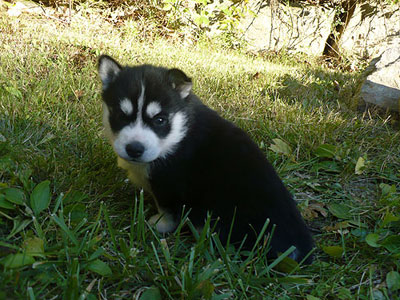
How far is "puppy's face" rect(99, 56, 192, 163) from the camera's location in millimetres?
2643

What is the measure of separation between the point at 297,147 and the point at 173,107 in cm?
175

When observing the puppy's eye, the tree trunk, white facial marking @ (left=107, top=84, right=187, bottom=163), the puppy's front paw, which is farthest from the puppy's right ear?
the tree trunk

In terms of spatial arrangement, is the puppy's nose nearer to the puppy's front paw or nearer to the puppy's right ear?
the puppy's front paw

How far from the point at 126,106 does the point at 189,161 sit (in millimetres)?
635

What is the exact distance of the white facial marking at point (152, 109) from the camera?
8.90ft

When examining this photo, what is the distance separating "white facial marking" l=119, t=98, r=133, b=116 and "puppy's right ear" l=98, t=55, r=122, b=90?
366mm

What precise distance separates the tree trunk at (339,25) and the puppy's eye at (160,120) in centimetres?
884

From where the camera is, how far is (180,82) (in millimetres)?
2973

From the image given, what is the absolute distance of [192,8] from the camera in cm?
1004

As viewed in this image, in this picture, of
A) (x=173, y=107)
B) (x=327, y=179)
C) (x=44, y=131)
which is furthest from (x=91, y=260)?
(x=327, y=179)

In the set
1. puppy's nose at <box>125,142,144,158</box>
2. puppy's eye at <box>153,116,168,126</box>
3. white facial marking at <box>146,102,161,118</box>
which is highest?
white facial marking at <box>146,102,161,118</box>

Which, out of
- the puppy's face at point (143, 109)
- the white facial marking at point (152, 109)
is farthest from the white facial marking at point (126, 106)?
the white facial marking at point (152, 109)

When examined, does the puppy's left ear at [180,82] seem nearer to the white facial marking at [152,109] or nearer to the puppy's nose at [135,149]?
the white facial marking at [152,109]

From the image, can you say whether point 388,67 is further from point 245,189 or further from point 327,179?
point 245,189
